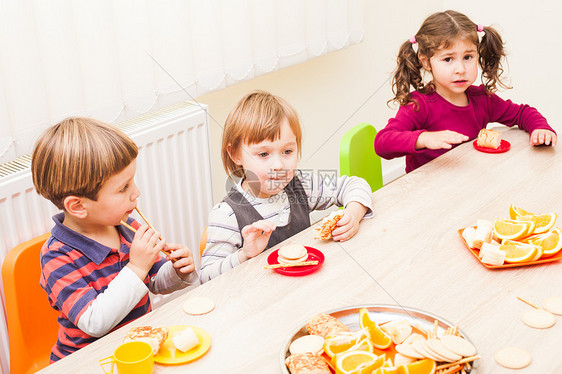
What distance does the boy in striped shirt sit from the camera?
1.26 m

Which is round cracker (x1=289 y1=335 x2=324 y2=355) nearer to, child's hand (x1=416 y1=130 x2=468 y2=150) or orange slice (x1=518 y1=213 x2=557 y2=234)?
orange slice (x1=518 y1=213 x2=557 y2=234)

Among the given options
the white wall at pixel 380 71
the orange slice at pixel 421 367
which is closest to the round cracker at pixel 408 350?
the orange slice at pixel 421 367

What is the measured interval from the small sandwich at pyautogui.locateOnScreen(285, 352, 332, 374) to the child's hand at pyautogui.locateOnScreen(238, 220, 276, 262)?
356mm

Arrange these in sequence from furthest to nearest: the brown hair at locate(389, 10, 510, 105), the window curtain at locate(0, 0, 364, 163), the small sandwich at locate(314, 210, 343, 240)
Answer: the brown hair at locate(389, 10, 510, 105) < the window curtain at locate(0, 0, 364, 163) < the small sandwich at locate(314, 210, 343, 240)

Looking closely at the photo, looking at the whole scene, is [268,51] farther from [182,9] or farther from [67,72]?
[67,72]

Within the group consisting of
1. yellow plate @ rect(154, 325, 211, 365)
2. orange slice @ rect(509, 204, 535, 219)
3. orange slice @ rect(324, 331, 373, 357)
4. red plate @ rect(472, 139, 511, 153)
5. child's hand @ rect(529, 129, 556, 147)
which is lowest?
red plate @ rect(472, 139, 511, 153)

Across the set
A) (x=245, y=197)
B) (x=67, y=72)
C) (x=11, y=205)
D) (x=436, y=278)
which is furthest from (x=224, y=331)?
(x=67, y=72)

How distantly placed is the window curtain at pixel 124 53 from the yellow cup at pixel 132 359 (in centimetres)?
86

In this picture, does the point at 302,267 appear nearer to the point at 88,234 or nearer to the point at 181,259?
the point at 181,259

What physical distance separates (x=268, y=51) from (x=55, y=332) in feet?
4.01

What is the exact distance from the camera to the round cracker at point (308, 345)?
98 cm

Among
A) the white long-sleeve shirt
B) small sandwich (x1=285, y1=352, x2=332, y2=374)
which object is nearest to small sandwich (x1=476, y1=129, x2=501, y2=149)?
the white long-sleeve shirt

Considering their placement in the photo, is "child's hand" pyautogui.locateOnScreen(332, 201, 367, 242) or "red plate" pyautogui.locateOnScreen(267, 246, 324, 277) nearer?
"red plate" pyautogui.locateOnScreen(267, 246, 324, 277)

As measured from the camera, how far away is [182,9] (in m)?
1.95
